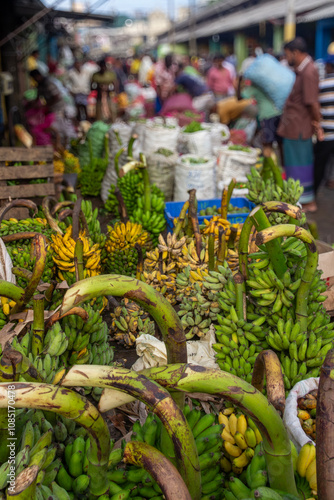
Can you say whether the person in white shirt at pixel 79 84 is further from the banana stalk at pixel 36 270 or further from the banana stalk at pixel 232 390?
the banana stalk at pixel 232 390

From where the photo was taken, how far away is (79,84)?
13578mm

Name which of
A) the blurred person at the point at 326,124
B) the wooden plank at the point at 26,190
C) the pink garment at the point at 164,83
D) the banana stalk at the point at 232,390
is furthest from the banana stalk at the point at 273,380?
the pink garment at the point at 164,83

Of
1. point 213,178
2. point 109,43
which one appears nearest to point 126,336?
point 213,178

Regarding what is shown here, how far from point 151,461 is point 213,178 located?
321 cm

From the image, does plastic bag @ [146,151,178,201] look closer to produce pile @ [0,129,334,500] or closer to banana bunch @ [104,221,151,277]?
produce pile @ [0,129,334,500]

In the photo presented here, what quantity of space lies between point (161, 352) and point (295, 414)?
28.3 inches

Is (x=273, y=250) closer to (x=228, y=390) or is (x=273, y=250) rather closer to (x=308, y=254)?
(x=308, y=254)

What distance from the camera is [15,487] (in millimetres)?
840

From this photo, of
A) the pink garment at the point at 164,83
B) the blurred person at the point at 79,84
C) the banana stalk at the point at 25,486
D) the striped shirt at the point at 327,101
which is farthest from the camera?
the blurred person at the point at 79,84

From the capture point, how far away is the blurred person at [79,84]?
12184mm

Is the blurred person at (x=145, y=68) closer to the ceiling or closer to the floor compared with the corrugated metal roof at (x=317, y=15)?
closer to the floor

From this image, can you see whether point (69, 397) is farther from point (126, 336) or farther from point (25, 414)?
point (126, 336)

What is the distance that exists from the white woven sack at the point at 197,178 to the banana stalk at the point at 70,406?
2.92 m

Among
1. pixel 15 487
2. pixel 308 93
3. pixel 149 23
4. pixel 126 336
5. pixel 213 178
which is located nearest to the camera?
pixel 15 487
